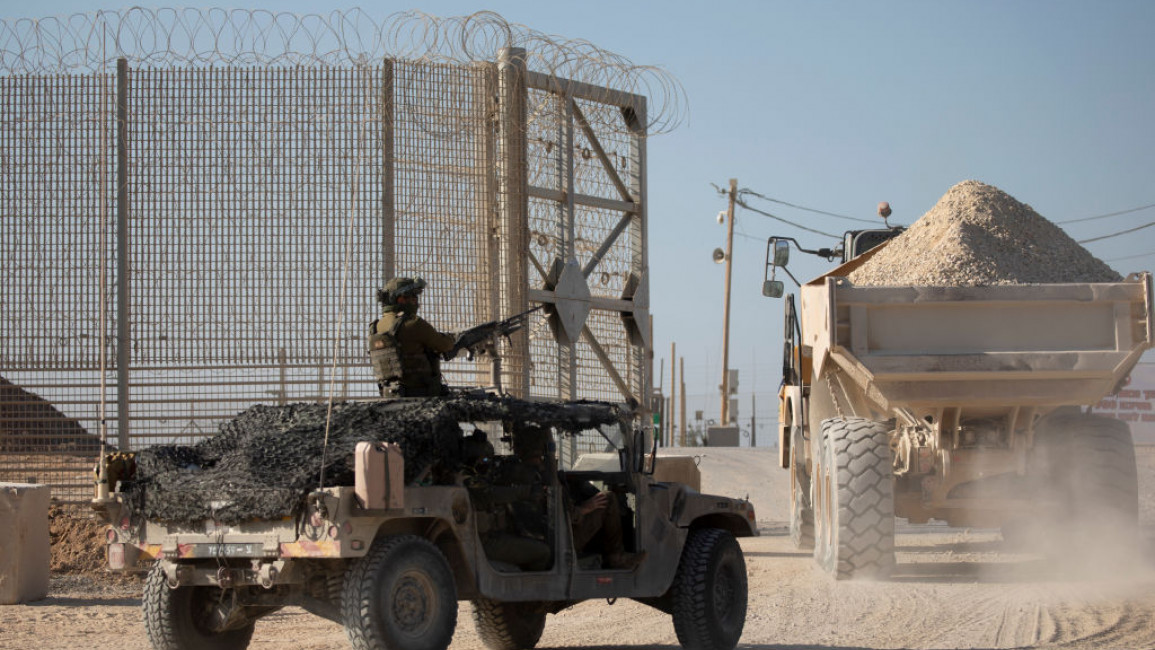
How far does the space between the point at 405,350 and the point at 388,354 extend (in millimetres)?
112

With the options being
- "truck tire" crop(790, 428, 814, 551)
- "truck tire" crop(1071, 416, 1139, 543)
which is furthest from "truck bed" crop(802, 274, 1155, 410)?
"truck tire" crop(790, 428, 814, 551)

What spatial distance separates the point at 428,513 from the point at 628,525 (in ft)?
6.38

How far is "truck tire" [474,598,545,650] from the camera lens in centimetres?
948

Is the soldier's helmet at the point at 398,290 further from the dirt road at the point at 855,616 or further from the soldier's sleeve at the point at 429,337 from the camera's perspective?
the dirt road at the point at 855,616

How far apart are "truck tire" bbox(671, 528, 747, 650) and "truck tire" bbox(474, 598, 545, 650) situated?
3.18ft

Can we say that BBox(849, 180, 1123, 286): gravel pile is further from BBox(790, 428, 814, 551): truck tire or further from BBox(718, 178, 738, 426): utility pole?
BBox(718, 178, 738, 426): utility pole

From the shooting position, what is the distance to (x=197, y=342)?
13.6 m

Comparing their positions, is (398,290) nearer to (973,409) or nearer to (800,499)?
(973,409)

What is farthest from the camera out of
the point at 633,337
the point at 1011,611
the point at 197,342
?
the point at 633,337

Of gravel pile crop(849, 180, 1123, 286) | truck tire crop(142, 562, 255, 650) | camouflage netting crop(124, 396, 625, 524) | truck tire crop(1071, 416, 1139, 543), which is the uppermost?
gravel pile crop(849, 180, 1123, 286)

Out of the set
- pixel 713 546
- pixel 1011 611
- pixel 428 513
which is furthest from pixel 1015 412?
pixel 428 513

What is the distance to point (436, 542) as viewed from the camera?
319 inches

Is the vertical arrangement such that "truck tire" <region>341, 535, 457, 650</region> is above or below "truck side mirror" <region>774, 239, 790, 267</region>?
below

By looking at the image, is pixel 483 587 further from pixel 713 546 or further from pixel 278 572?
pixel 713 546
